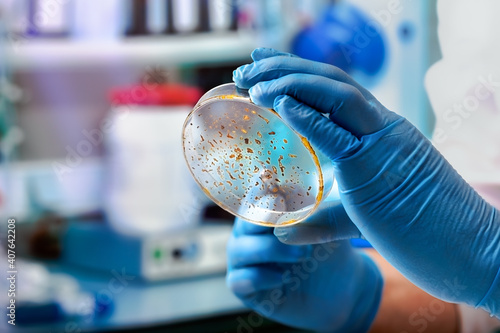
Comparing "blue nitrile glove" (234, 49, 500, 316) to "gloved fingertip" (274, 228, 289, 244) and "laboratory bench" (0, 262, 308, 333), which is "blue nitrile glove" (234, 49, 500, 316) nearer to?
"gloved fingertip" (274, 228, 289, 244)

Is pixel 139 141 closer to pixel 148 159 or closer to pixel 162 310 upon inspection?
pixel 148 159

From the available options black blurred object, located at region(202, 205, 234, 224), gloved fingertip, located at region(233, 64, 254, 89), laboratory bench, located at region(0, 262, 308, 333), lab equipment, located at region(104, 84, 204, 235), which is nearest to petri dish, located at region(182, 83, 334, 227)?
gloved fingertip, located at region(233, 64, 254, 89)

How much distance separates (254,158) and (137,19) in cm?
142

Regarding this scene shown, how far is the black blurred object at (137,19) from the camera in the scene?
6.51ft

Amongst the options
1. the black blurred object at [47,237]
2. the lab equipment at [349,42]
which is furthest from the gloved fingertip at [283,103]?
the black blurred object at [47,237]

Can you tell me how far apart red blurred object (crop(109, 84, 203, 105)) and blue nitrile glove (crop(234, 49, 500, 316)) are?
3.96 ft

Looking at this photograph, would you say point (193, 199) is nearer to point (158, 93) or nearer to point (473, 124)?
point (158, 93)

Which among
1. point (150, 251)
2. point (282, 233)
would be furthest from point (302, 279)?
point (150, 251)

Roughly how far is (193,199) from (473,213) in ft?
4.54

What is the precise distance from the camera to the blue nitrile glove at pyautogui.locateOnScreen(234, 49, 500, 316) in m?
0.71

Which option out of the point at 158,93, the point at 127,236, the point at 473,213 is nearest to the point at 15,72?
the point at 158,93

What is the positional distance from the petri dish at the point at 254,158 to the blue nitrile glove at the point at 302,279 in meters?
0.27

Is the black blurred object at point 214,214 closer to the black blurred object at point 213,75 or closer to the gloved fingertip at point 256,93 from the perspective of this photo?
the black blurred object at point 213,75

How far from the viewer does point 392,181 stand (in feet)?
2.44
